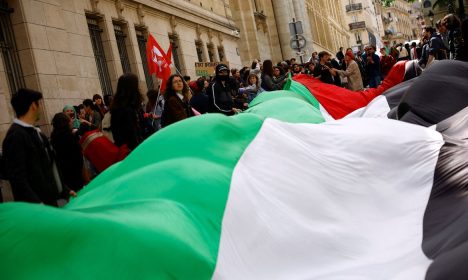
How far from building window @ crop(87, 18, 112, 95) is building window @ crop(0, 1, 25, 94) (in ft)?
11.8

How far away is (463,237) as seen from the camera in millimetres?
3627

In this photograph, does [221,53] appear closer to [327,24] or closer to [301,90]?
[301,90]

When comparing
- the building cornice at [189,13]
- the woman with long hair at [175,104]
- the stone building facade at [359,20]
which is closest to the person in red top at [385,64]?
the building cornice at [189,13]

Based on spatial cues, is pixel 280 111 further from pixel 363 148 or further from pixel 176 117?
pixel 363 148

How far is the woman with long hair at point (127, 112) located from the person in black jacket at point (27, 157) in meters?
1.45

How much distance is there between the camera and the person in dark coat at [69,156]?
7469 mm

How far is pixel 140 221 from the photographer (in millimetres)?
3354

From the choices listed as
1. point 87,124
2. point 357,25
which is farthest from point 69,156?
point 357,25

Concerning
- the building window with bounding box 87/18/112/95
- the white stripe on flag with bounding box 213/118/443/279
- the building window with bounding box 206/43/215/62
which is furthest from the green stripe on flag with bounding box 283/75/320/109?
the building window with bounding box 206/43/215/62

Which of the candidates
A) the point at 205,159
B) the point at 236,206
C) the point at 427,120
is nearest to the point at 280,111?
the point at 427,120

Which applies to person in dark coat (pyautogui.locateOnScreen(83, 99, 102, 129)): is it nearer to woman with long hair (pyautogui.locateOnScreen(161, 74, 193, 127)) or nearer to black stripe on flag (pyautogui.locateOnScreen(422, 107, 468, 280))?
woman with long hair (pyautogui.locateOnScreen(161, 74, 193, 127))

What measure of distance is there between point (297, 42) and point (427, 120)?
14509 mm

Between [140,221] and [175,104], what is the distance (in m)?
4.71

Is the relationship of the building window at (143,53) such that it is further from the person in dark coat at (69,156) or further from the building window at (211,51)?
the person in dark coat at (69,156)
